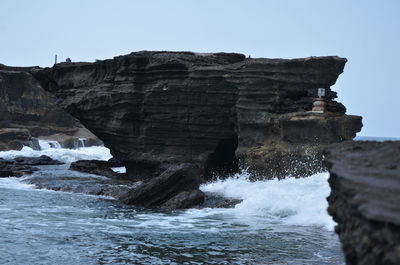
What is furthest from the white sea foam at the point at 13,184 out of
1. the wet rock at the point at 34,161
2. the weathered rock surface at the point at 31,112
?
the weathered rock surface at the point at 31,112

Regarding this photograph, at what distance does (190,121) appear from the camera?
25578 mm

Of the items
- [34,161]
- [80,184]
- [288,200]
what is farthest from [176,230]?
[34,161]

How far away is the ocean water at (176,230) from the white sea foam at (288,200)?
3 cm

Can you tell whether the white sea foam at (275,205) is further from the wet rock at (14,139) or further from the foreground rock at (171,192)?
the wet rock at (14,139)

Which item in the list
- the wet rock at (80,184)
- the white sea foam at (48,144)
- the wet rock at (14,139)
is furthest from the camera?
the white sea foam at (48,144)

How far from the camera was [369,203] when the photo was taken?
3.92m

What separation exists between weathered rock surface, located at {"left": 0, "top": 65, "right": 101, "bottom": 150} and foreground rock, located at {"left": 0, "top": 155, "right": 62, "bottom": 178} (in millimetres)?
19573

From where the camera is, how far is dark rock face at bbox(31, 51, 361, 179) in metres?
22.9

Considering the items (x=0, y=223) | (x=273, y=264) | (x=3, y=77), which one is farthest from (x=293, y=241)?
(x=3, y=77)

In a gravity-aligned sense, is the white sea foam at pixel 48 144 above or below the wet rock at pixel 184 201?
above

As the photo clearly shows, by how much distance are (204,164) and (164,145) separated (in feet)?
8.31

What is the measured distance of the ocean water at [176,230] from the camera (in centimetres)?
1023

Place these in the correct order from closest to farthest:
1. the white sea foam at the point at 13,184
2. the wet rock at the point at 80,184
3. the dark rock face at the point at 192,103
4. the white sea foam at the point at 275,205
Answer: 1. the white sea foam at the point at 275,205
2. the wet rock at the point at 80,184
3. the dark rock face at the point at 192,103
4. the white sea foam at the point at 13,184

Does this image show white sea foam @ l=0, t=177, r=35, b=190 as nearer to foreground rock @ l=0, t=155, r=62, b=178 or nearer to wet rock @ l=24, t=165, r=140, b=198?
wet rock @ l=24, t=165, r=140, b=198
